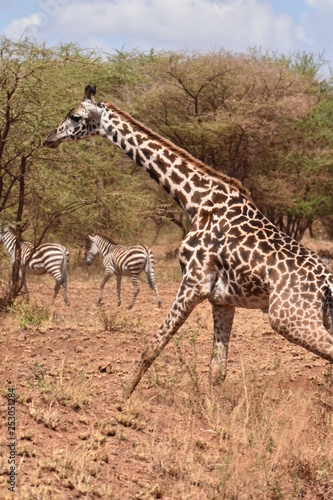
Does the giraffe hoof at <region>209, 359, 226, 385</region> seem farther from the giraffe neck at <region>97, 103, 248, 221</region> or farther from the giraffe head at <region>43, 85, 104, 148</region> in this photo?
the giraffe head at <region>43, 85, 104, 148</region>

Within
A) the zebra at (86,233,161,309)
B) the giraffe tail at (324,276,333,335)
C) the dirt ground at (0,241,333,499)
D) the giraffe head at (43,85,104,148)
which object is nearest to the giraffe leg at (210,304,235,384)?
the dirt ground at (0,241,333,499)

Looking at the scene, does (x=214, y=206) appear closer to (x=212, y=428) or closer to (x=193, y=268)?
(x=193, y=268)

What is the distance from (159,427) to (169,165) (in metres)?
2.61

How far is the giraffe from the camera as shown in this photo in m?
5.92

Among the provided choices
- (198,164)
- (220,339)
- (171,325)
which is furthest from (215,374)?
(198,164)

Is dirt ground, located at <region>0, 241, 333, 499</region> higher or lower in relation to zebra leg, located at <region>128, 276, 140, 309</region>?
lower

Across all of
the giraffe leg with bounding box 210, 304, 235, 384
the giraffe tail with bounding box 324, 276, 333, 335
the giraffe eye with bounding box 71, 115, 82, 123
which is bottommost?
the giraffe leg with bounding box 210, 304, 235, 384

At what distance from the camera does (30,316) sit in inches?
376

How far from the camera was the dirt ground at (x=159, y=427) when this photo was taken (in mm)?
4715

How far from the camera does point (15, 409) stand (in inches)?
219

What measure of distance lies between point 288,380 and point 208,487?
291cm

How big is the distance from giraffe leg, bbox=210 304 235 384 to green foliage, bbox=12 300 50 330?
3.07 meters

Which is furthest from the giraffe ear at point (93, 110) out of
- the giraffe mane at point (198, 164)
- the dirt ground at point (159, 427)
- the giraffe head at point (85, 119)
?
the dirt ground at point (159, 427)

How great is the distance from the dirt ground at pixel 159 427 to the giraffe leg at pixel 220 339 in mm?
120
